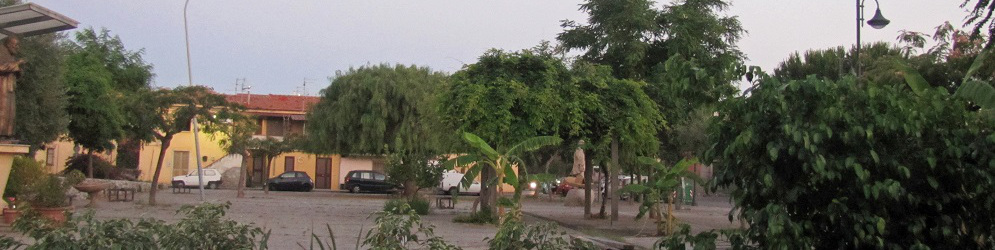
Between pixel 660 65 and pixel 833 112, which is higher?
pixel 660 65

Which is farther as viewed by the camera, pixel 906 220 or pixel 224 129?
pixel 224 129

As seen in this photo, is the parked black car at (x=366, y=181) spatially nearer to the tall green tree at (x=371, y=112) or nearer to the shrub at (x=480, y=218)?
the tall green tree at (x=371, y=112)

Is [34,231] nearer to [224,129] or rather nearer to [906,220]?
[906,220]

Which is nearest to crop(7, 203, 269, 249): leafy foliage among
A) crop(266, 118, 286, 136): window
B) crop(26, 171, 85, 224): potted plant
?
crop(26, 171, 85, 224): potted plant

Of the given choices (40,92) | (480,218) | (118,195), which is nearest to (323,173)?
(118,195)

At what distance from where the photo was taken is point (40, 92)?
24.1 meters

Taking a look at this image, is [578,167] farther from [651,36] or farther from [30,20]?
[30,20]

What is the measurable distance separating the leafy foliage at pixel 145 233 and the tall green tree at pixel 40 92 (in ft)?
53.3

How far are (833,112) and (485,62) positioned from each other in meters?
15.4

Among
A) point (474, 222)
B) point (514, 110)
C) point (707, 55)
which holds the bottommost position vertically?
point (474, 222)

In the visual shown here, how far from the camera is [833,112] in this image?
7.70m

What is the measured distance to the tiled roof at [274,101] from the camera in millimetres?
60197

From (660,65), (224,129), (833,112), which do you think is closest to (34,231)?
(833,112)

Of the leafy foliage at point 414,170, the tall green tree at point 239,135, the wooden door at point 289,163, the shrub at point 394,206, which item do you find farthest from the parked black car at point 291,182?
the shrub at point 394,206
